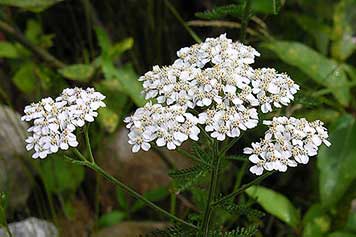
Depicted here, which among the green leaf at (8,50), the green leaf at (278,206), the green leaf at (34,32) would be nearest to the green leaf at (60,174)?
the green leaf at (8,50)

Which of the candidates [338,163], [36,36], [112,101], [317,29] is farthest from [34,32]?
[338,163]

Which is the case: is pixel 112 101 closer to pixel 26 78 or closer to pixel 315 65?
pixel 26 78

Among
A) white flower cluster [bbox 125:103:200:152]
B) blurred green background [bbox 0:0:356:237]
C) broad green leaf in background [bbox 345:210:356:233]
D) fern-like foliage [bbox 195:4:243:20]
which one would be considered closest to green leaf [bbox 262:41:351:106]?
blurred green background [bbox 0:0:356:237]

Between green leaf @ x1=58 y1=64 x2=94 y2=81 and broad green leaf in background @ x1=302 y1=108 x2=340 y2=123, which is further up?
green leaf @ x1=58 y1=64 x2=94 y2=81

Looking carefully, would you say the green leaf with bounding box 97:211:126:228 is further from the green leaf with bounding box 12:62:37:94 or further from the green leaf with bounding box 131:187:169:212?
the green leaf with bounding box 12:62:37:94

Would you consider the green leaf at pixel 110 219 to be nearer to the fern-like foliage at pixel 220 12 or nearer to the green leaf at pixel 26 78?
the green leaf at pixel 26 78

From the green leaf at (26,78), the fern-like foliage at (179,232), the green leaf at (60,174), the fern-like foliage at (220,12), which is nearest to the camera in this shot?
the fern-like foliage at (179,232)
